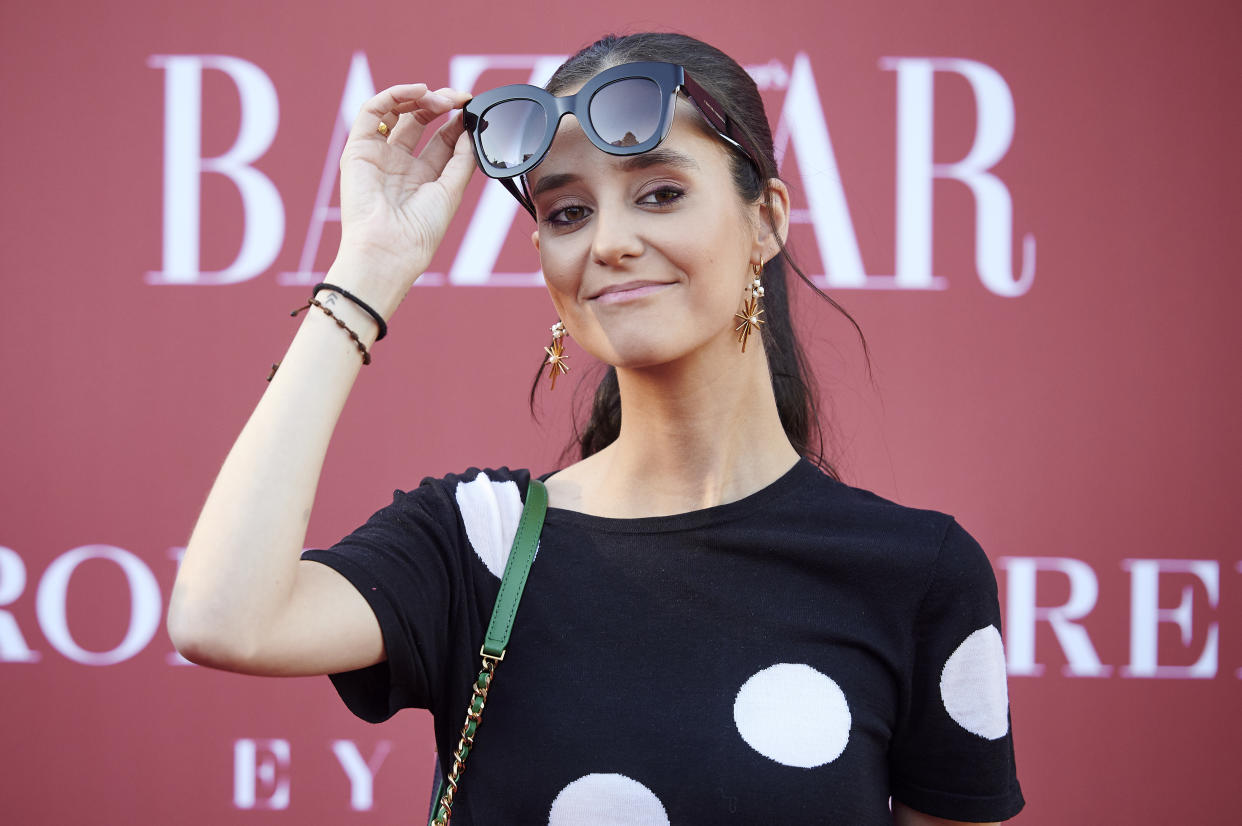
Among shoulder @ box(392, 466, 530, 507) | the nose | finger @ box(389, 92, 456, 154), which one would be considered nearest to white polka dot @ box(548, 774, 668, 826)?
shoulder @ box(392, 466, 530, 507)

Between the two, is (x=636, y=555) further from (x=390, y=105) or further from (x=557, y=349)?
(x=390, y=105)

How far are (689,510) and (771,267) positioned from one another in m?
0.45

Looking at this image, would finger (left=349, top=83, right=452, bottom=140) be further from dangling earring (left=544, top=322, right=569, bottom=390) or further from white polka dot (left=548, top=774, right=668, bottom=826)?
white polka dot (left=548, top=774, right=668, bottom=826)

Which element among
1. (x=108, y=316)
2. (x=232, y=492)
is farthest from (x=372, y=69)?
(x=232, y=492)

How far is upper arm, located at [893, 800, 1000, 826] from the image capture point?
4.36 feet

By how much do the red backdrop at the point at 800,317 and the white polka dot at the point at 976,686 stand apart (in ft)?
3.84

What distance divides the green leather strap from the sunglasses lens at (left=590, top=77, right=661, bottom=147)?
449 mm

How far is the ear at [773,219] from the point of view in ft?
4.75

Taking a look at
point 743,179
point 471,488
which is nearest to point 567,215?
point 743,179

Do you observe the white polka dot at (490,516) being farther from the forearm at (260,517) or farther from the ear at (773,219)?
the ear at (773,219)

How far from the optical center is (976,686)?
1287 mm

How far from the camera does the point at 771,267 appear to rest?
161cm

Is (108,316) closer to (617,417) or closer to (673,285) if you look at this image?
(617,417)

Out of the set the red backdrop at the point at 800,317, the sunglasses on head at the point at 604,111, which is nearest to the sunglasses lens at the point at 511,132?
the sunglasses on head at the point at 604,111
